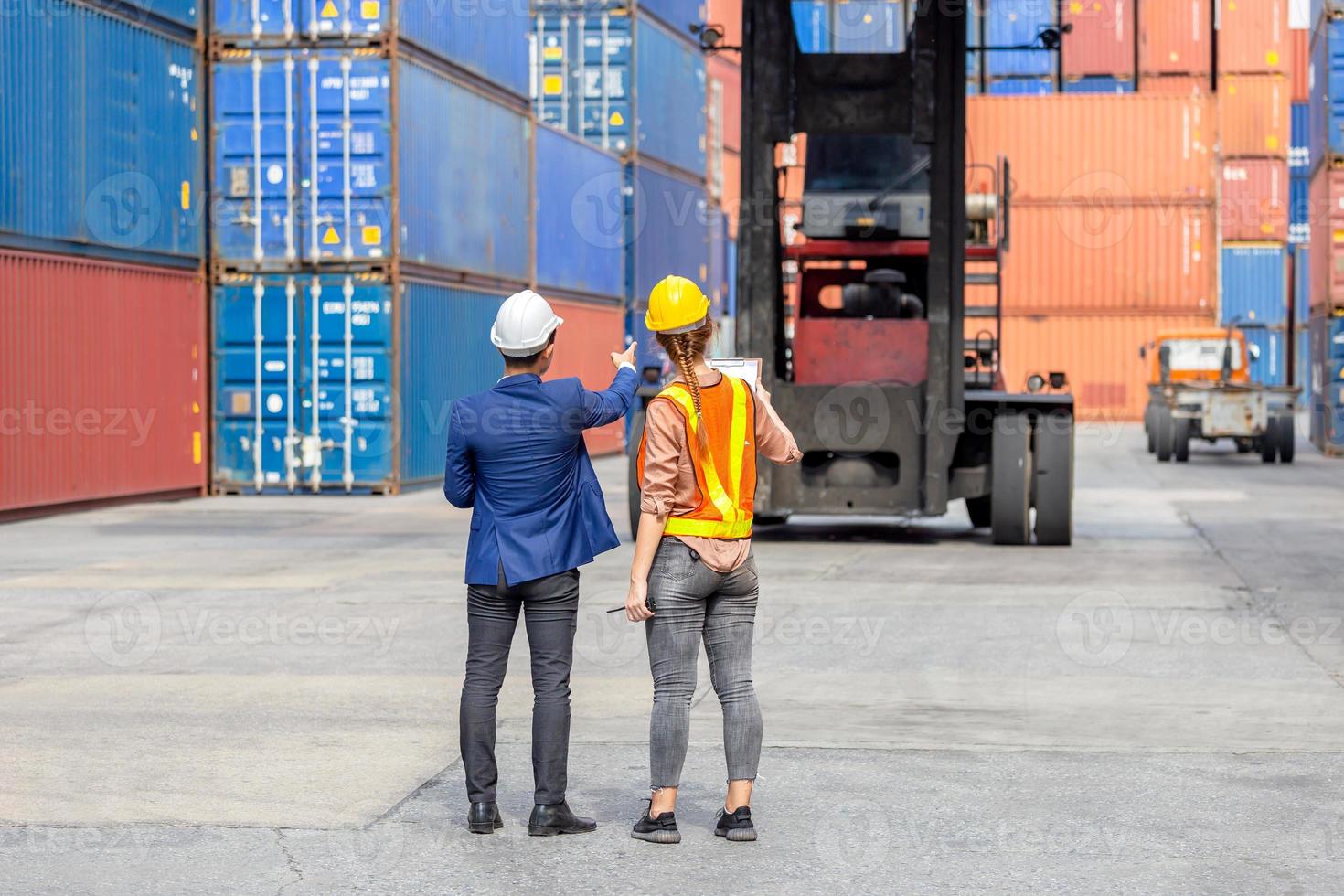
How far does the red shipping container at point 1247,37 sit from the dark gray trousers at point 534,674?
50.8 metres

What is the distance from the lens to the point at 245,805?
643 cm

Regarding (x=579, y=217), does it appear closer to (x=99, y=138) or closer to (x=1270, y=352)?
(x=99, y=138)

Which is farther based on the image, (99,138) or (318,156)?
(318,156)

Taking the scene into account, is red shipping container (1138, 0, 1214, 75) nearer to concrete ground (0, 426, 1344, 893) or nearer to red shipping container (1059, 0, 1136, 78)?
red shipping container (1059, 0, 1136, 78)

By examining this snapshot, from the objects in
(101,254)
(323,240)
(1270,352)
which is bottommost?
(1270,352)

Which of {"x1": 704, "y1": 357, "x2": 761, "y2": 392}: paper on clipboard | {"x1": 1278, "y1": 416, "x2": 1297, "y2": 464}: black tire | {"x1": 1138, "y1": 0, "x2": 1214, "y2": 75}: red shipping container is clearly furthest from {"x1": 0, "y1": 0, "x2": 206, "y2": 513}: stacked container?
{"x1": 1138, "y1": 0, "x2": 1214, "y2": 75}: red shipping container

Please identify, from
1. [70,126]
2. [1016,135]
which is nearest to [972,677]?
[70,126]

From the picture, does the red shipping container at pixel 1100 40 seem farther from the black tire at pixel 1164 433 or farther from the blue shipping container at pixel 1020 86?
the black tire at pixel 1164 433

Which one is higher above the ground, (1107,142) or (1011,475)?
(1107,142)

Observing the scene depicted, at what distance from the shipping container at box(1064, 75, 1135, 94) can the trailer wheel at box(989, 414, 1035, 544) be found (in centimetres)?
3887

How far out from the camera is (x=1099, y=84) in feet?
175

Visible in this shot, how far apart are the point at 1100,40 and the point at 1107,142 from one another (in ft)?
15.5

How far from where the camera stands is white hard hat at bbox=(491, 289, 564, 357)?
6109 mm

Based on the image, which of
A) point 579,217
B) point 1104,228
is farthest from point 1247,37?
point 579,217
